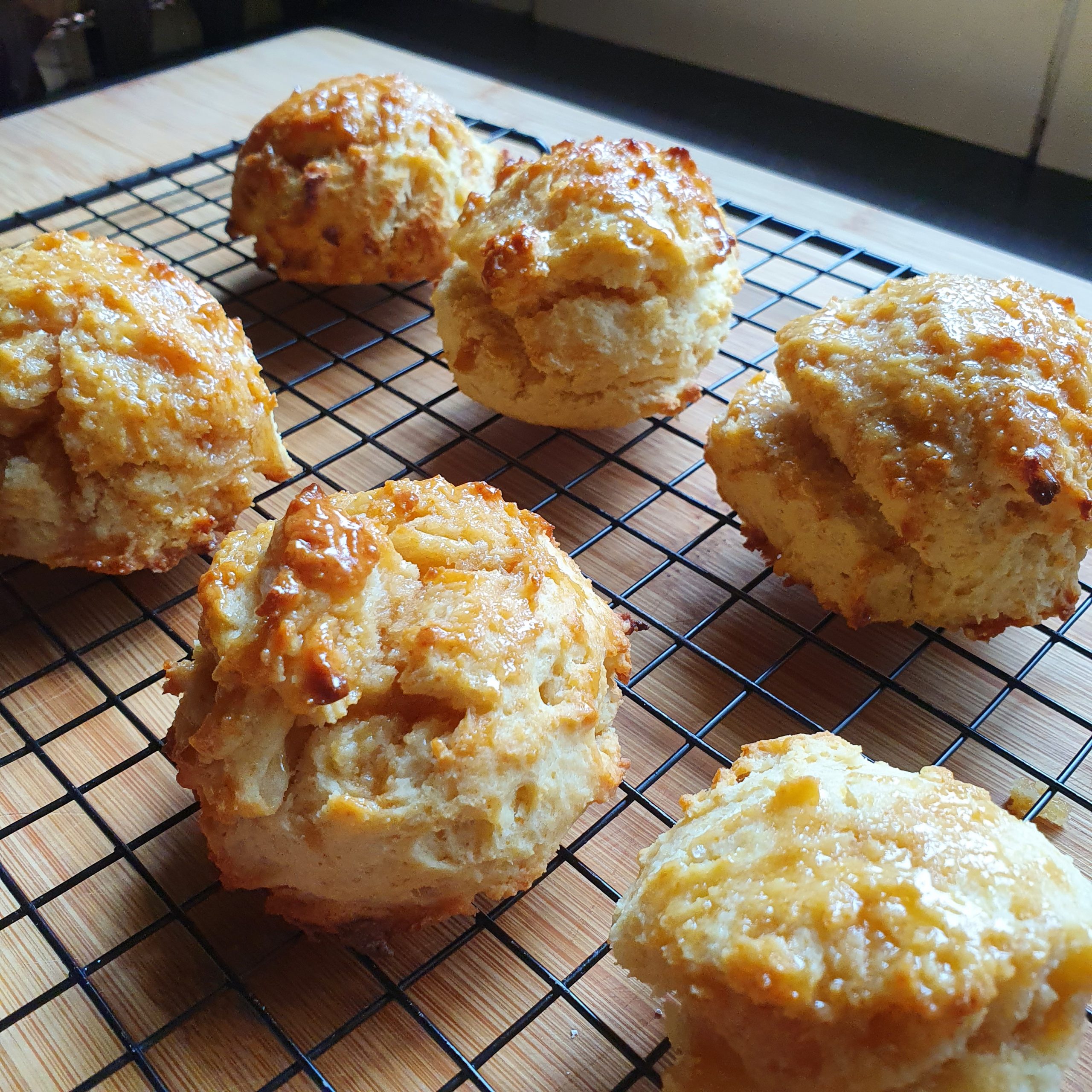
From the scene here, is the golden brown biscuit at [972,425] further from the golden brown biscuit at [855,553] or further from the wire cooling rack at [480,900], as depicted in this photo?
the wire cooling rack at [480,900]

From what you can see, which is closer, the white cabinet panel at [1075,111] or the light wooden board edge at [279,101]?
the light wooden board edge at [279,101]

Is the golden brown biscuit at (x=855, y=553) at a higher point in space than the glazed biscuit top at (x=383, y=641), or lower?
lower

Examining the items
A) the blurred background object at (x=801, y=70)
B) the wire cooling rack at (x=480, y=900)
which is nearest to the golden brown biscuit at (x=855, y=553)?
the wire cooling rack at (x=480, y=900)

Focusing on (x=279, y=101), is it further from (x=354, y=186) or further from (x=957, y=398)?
(x=957, y=398)

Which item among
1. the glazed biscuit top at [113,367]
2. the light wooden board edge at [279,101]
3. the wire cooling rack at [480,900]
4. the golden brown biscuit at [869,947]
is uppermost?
the glazed biscuit top at [113,367]

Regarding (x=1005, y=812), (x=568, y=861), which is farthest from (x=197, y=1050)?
(x=1005, y=812)

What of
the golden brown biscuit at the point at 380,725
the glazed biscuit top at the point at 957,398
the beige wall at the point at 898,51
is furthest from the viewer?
the beige wall at the point at 898,51

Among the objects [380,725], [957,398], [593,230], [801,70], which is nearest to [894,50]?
[801,70]


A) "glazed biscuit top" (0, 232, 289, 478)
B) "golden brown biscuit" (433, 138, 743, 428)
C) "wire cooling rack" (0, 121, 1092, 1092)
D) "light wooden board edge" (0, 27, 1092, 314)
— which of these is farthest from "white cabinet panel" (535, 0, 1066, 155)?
"glazed biscuit top" (0, 232, 289, 478)
